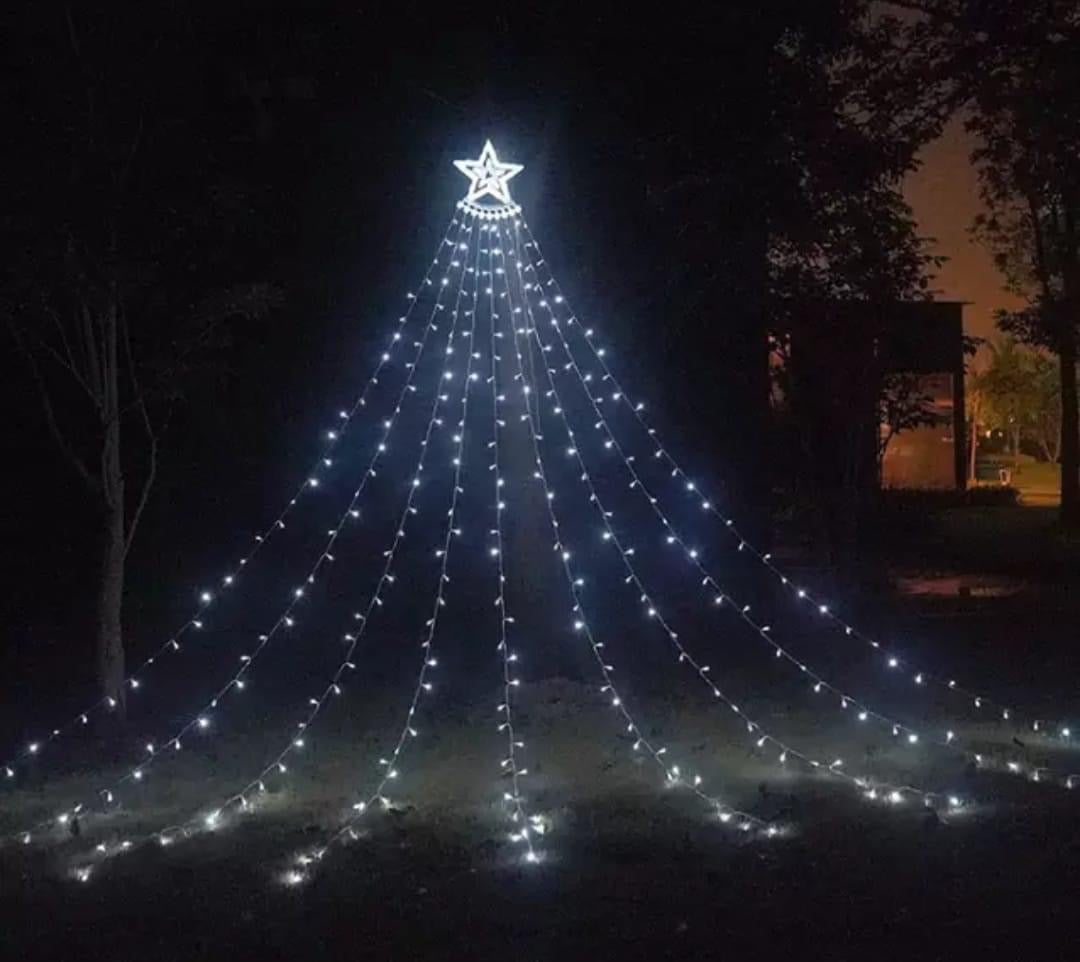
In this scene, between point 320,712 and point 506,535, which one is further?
point 506,535

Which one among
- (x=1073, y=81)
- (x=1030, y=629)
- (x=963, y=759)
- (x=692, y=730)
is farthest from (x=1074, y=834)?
(x=1030, y=629)

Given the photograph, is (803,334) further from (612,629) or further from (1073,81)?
(1073,81)

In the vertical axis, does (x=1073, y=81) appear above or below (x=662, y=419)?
above

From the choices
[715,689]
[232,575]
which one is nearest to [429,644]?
[232,575]

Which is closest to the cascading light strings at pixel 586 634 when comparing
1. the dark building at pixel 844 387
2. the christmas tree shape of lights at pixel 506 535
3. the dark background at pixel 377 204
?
the christmas tree shape of lights at pixel 506 535

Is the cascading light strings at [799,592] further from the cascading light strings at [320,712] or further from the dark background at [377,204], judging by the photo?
the cascading light strings at [320,712]

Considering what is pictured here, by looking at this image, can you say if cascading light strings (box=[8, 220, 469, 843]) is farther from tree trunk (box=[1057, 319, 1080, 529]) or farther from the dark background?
tree trunk (box=[1057, 319, 1080, 529])

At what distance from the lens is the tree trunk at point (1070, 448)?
89.2 ft

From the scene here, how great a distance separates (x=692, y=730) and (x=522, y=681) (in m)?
1.56

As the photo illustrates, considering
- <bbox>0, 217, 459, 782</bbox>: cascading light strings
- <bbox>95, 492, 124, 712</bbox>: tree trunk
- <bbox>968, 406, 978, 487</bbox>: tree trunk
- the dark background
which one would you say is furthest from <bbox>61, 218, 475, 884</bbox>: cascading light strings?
<bbox>968, 406, 978, 487</bbox>: tree trunk

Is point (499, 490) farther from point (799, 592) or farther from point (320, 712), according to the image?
point (799, 592)

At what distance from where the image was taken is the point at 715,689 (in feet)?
34.3

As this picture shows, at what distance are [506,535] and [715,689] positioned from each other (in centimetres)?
184

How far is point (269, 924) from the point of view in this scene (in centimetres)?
553
